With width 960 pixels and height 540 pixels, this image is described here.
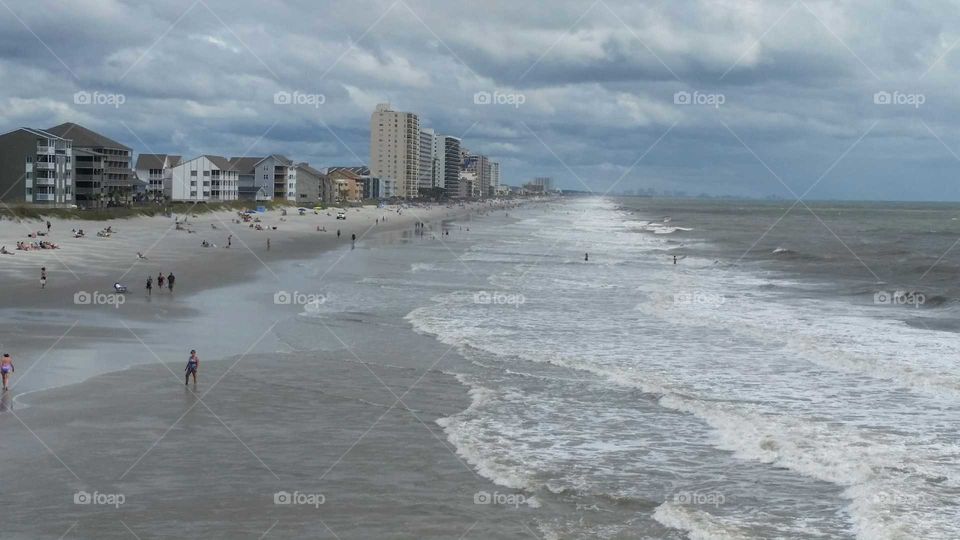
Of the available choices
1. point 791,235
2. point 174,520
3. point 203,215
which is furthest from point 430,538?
point 791,235

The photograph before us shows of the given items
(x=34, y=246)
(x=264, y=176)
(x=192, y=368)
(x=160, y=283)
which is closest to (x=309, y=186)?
(x=264, y=176)

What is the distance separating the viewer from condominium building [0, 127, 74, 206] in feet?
291

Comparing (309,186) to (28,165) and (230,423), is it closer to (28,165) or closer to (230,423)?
(28,165)

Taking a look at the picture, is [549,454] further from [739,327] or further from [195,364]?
[739,327]

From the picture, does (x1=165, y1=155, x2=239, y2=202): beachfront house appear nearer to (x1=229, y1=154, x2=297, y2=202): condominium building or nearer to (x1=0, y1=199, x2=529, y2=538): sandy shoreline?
(x1=229, y1=154, x2=297, y2=202): condominium building

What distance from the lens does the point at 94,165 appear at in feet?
327

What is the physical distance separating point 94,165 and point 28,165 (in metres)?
10.6

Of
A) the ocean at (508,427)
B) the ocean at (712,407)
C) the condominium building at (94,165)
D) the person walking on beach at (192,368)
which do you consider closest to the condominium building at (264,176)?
the condominium building at (94,165)

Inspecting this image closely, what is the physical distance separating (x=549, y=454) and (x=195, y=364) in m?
9.33

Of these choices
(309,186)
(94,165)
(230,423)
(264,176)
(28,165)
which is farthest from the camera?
(309,186)

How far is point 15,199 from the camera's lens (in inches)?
3450

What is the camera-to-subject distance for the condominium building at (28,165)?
8856cm

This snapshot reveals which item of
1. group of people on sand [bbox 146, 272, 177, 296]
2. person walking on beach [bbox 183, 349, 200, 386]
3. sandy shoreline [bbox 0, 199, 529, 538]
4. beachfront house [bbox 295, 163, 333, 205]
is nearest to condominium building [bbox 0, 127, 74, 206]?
group of people on sand [bbox 146, 272, 177, 296]

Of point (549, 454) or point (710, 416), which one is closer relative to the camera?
point (549, 454)
